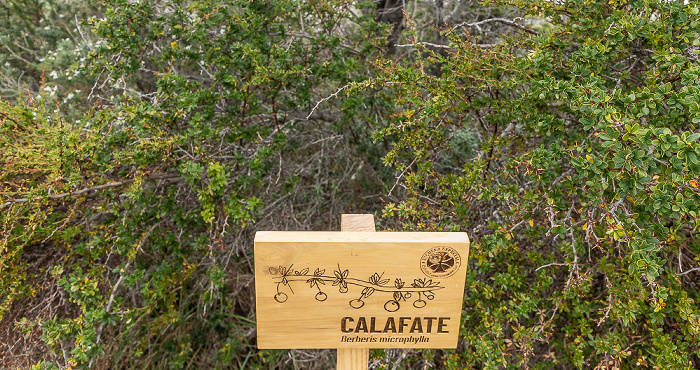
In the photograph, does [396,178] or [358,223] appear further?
[396,178]

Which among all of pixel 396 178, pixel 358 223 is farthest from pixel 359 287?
pixel 396 178

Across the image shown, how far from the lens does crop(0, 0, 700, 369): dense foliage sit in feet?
5.01

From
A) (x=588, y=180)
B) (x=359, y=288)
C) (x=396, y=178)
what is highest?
(x=588, y=180)

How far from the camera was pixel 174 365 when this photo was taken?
2578 millimetres

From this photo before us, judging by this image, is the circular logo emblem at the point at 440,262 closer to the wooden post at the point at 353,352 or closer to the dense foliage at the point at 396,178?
the wooden post at the point at 353,352

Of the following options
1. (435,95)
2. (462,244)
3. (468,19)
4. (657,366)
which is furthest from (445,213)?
(468,19)

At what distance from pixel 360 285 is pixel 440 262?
274 mm

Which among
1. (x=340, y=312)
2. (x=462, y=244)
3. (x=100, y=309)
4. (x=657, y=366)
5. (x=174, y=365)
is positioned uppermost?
(x=462, y=244)

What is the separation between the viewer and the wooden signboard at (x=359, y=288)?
1354 mm

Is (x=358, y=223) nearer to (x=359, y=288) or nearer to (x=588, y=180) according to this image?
(x=359, y=288)

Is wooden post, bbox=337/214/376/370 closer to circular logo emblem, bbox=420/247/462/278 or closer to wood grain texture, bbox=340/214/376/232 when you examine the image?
wood grain texture, bbox=340/214/376/232

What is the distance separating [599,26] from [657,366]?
4.49ft

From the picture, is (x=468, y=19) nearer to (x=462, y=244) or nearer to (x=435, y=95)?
(x=435, y=95)

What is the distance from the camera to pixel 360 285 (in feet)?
4.58
